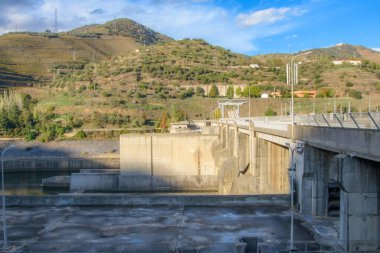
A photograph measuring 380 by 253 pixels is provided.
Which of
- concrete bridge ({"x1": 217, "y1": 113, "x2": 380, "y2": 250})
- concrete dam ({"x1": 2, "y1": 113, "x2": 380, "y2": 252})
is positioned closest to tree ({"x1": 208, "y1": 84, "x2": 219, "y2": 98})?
concrete dam ({"x1": 2, "y1": 113, "x2": 380, "y2": 252})

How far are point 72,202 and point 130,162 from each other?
31.5 m

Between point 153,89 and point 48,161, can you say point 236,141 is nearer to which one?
point 48,161

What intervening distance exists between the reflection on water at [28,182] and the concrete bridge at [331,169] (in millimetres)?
→ 29405

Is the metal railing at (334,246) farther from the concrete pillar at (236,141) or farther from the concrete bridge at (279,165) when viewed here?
the concrete pillar at (236,141)

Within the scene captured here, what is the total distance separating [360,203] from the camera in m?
16.5

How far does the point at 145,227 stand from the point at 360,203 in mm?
10290

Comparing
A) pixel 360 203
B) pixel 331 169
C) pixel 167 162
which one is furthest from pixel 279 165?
pixel 167 162

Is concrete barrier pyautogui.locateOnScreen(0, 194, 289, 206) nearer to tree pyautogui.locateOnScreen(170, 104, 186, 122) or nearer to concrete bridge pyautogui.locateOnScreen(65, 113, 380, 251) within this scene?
concrete bridge pyautogui.locateOnScreen(65, 113, 380, 251)

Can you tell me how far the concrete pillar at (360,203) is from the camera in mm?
16359

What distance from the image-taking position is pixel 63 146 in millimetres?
82625

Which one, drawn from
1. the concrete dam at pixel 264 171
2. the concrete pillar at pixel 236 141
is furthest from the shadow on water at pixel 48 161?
the concrete pillar at pixel 236 141

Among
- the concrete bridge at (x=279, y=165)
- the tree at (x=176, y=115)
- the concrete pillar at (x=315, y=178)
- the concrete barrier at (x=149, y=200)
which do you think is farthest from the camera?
the tree at (x=176, y=115)

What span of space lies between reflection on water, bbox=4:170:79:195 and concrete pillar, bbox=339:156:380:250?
1835 inches

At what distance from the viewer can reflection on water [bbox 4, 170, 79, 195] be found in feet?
189
